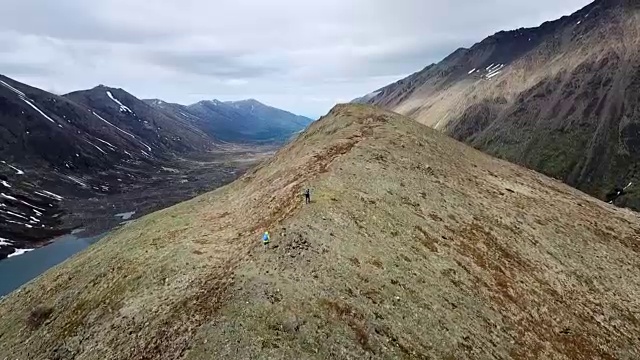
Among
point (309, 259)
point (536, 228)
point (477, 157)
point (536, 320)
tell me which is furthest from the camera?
point (477, 157)

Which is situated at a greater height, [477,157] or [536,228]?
[477,157]

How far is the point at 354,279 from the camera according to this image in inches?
1535

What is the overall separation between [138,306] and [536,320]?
3403 cm

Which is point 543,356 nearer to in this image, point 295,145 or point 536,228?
point 536,228

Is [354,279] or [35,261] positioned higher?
[354,279]

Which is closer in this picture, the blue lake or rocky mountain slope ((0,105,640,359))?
rocky mountain slope ((0,105,640,359))

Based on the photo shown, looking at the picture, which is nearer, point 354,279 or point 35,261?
point 354,279

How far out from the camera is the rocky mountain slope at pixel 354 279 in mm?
33594

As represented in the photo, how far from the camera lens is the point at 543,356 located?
40281mm

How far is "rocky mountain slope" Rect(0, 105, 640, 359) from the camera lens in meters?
33.6

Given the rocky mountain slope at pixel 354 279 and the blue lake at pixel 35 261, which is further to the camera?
the blue lake at pixel 35 261

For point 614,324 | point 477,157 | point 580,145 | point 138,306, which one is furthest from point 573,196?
point 580,145

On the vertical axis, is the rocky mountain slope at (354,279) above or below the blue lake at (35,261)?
above

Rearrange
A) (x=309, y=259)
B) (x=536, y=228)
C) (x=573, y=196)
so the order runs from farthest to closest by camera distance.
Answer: (x=573, y=196) → (x=536, y=228) → (x=309, y=259)
